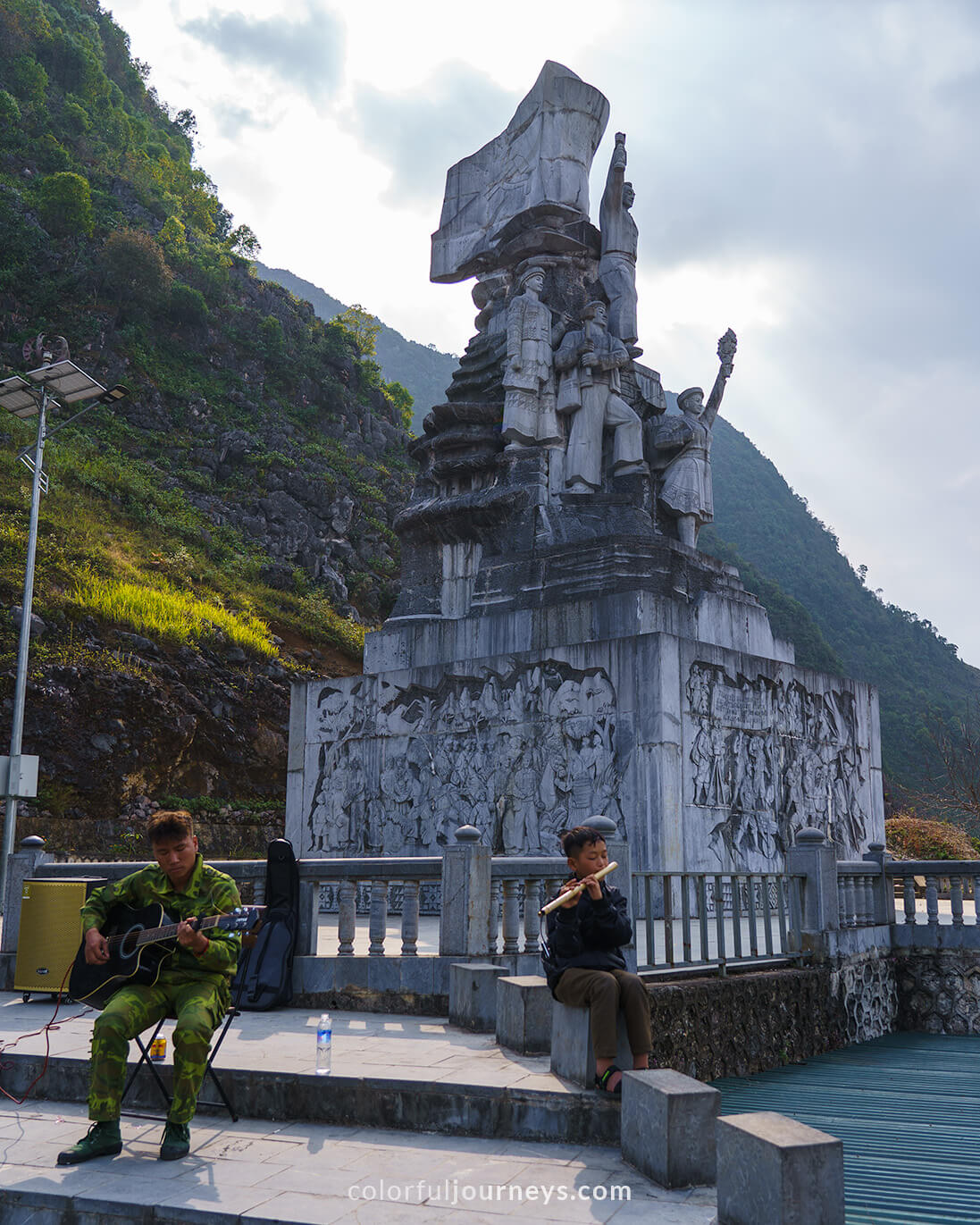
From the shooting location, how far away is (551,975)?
229 inches

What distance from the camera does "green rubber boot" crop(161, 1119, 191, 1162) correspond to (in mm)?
4898

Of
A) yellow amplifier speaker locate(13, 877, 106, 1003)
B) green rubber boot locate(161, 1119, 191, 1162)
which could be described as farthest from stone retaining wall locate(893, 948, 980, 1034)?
green rubber boot locate(161, 1119, 191, 1162)

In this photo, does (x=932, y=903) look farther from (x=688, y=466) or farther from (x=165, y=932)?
(x=165, y=932)

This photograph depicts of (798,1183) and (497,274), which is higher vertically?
(497,274)

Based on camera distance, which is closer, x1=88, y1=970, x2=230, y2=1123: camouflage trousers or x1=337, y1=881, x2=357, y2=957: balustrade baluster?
x1=88, y1=970, x2=230, y2=1123: camouflage trousers

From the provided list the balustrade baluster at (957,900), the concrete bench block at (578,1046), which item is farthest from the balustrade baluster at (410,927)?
the balustrade baluster at (957,900)

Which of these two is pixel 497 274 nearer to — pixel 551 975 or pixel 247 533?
pixel 551 975

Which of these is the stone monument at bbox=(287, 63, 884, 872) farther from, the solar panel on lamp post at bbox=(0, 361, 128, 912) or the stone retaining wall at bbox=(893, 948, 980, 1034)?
the solar panel on lamp post at bbox=(0, 361, 128, 912)

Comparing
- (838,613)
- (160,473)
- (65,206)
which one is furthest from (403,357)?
(160,473)

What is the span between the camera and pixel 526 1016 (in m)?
6.43

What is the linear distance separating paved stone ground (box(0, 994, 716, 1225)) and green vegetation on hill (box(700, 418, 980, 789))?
35.0 meters

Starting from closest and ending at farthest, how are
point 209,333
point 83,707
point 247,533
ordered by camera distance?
1. point 83,707
2. point 247,533
3. point 209,333

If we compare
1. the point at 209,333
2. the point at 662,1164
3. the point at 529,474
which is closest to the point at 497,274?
the point at 529,474

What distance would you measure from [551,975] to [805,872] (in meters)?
5.33
